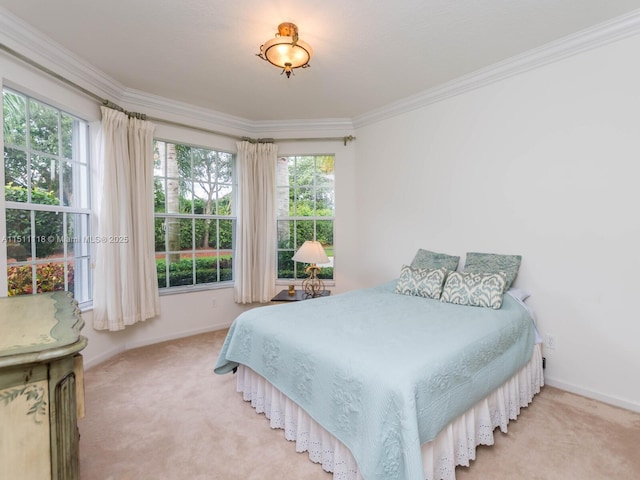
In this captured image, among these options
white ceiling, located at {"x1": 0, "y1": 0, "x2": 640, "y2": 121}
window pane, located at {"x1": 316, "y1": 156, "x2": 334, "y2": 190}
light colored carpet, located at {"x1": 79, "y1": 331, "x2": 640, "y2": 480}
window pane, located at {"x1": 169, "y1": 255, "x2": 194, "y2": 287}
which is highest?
white ceiling, located at {"x1": 0, "y1": 0, "x2": 640, "y2": 121}

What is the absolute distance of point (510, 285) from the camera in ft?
8.56

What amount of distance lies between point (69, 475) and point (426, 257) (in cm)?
291

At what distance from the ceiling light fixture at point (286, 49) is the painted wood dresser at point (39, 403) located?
6.57 feet

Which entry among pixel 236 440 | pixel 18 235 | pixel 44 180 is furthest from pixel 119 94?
pixel 236 440

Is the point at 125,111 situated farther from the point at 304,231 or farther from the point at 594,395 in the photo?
the point at 594,395

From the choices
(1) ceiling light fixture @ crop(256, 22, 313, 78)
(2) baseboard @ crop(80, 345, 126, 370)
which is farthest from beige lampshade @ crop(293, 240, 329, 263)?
(2) baseboard @ crop(80, 345, 126, 370)

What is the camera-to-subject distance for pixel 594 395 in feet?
7.48

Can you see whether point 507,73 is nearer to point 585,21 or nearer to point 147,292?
point 585,21

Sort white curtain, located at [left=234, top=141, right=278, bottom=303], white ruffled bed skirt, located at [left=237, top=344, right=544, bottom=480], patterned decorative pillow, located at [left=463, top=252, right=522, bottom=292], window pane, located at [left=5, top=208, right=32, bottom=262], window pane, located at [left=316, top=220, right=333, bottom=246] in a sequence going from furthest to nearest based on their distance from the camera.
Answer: window pane, located at [left=316, top=220, right=333, bottom=246]
white curtain, located at [left=234, top=141, right=278, bottom=303]
patterned decorative pillow, located at [left=463, top=252, right=522, bottom=292]
window pane, located at [left=5, top=208, right=32, bottom=262]
white ruffled bed skirt, located at [left=237, top=344, right=544, bottom=480]

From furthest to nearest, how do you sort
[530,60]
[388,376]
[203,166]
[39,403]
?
1. [203,166]
2. [530,60]
3. [388,376]
4. [39,403]

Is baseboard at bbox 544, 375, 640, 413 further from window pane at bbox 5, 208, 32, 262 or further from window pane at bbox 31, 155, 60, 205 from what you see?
window pane at bbox 31, 155, 60, 205

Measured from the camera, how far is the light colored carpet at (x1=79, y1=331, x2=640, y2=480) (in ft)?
5.22

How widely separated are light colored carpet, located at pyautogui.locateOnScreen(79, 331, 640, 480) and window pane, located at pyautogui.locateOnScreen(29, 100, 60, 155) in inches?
76.9

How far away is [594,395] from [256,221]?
361cm
